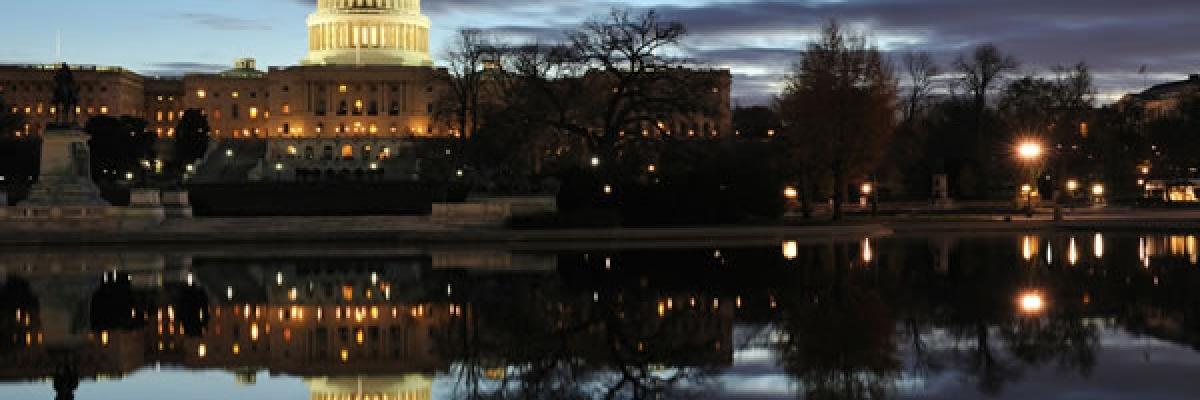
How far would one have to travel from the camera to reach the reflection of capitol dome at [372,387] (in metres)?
13.7

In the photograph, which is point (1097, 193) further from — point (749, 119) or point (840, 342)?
point (749, 119)

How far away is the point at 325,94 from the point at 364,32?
316 inches

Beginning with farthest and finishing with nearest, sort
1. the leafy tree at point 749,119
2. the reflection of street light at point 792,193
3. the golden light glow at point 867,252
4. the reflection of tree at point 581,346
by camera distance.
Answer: the leafy tree at point 749,119 < the reflection of street light at point 792,193 < the golden light glow at point 867,252 < the reflection of tree at point 581,346

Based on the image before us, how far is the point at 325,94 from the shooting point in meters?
140

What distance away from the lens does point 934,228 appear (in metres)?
47.7

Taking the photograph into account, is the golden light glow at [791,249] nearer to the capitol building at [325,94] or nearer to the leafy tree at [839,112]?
the leafy tree at [839,112]

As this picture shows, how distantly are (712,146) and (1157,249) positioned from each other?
76.2 ft

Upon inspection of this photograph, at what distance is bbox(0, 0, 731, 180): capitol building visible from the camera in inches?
4899

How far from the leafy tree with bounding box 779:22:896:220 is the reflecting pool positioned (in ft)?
68.0

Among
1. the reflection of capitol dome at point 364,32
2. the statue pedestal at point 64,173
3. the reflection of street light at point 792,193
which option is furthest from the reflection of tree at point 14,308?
the reflection of capitol dome at point 364,32

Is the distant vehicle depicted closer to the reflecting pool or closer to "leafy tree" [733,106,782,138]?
"leafy tree" [733,106,782,138]

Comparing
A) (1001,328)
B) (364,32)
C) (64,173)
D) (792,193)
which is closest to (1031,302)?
(1001,328)

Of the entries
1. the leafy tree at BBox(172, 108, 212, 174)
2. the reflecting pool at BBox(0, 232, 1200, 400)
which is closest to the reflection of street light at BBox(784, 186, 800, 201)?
the reflecting pool at BBox(0, 232, 1200, 400)

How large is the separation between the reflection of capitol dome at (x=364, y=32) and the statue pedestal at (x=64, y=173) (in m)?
92.7
